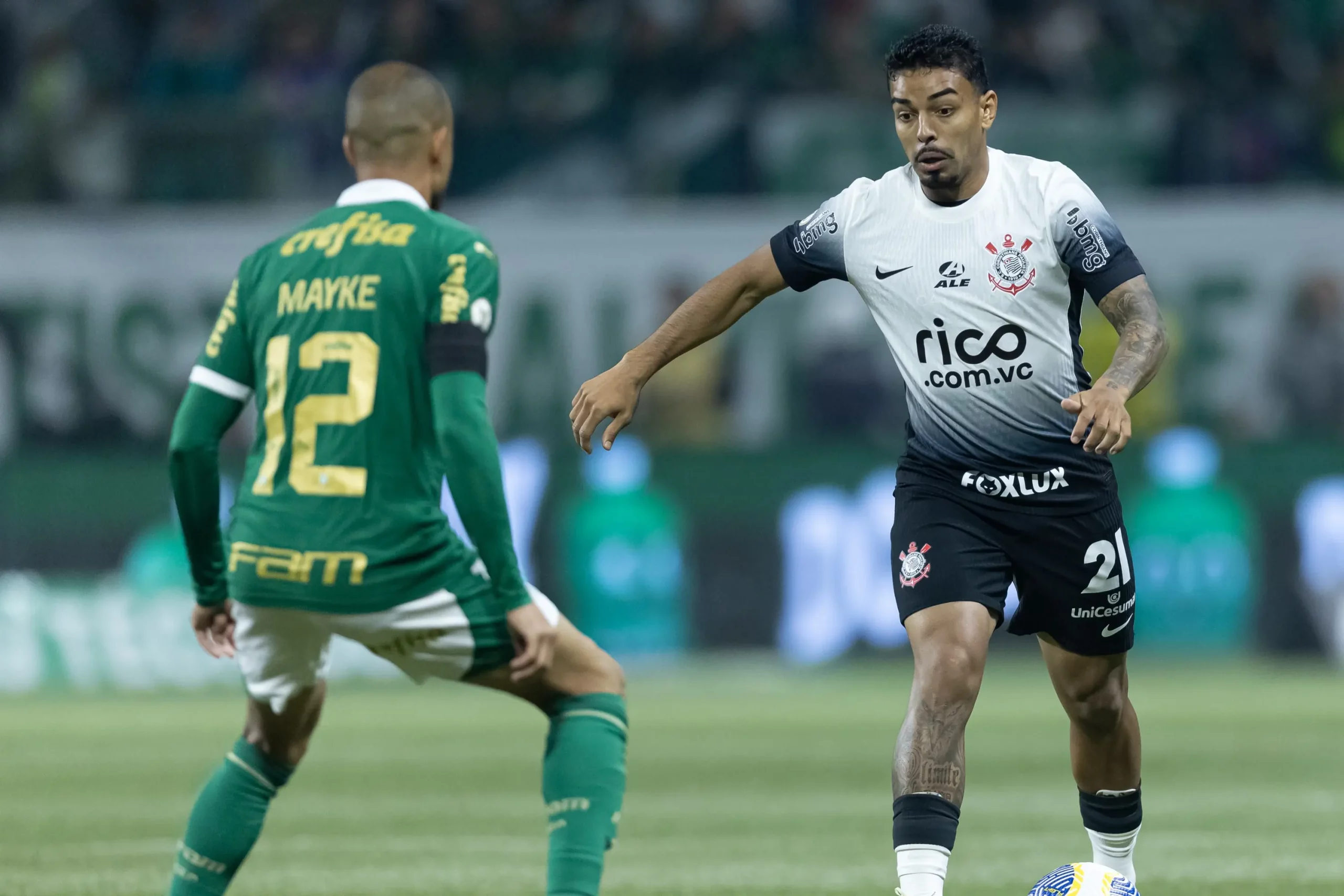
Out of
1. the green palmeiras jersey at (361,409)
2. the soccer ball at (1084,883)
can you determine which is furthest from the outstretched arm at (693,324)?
the soccer ball at (1084,883)

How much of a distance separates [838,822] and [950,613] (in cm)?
313

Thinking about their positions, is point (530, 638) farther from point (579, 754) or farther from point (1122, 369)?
point (1122, 369)

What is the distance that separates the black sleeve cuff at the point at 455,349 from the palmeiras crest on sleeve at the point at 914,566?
4.50ft

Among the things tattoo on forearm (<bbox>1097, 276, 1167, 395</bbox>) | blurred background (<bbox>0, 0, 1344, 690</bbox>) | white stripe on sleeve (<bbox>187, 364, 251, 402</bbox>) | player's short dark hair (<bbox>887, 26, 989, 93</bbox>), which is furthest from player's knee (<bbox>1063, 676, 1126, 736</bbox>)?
blurred background (<bbox>0, 0, 1344, 690</bbox>)

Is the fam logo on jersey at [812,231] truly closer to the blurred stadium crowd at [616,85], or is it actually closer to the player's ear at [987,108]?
the player's ear at [987,108]

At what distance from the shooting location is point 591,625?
15.2m

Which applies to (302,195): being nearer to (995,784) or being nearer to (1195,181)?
(1195,181)

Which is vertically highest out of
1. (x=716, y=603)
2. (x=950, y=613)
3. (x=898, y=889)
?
(x=716, y=603)

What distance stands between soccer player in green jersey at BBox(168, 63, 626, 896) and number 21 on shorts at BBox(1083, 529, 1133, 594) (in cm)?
133

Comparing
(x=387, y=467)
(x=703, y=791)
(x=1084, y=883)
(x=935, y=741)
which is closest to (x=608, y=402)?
(x=387, y=467)

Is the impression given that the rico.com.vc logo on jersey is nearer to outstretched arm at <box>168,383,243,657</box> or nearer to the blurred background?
outstretched arm at <box>168,383,243,657</box>

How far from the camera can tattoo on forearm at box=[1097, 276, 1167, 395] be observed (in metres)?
5.08

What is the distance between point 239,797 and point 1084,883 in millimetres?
A: 2102

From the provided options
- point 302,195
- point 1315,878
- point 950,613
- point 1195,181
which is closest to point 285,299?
point 950,613
